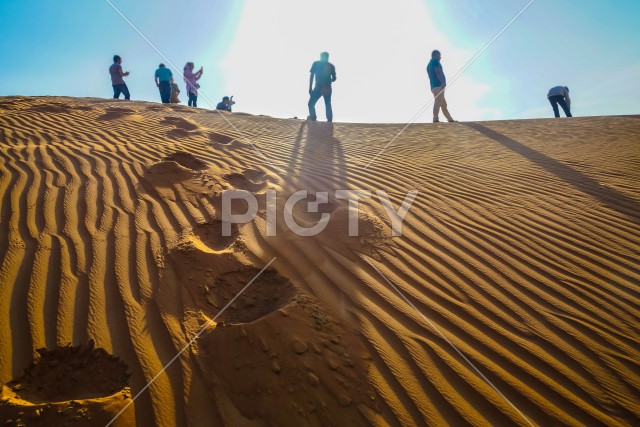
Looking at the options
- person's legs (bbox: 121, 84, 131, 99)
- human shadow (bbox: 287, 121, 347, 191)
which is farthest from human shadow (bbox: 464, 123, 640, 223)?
person's legs (bbox: 121, 84, 131, 99)

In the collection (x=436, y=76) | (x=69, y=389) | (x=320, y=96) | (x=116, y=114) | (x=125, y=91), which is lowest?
(x=69, y=389)

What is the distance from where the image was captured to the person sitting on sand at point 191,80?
1065cm

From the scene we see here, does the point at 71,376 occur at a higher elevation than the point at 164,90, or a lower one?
lower

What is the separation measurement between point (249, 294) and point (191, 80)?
434 inches

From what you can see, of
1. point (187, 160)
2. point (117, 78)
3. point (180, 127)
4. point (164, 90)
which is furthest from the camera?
point (164, 90)

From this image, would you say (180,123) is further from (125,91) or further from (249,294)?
(249,294)

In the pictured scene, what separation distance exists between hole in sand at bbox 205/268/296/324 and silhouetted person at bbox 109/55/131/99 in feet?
33.1

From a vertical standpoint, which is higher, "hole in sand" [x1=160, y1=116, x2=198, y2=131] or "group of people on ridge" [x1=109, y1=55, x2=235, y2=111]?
"group of people on ridge" [x1=109, y1=55, x2=235, y2=111]

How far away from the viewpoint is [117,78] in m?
9.34

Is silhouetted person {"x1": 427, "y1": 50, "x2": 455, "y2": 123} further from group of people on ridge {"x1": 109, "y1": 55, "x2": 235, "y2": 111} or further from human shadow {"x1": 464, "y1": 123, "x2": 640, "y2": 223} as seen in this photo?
group of people on ridge {"x1": 109, "y1": 55, "x2": 235, "y2": 111}

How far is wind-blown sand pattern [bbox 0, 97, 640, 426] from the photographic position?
4.99ft

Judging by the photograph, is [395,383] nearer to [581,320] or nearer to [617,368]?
[617,368]

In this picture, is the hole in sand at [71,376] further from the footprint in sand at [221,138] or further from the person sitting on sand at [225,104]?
the person sitting on sand at [225,104]

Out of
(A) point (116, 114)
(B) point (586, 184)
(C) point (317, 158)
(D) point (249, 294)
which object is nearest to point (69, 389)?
(D) point (249, 294)
